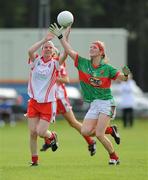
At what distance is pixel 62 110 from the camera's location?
20.1 m

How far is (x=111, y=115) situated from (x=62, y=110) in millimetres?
4111

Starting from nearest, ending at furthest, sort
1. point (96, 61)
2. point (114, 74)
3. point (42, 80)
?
point (114, 74)
point (96, 61)
point (42, 80)

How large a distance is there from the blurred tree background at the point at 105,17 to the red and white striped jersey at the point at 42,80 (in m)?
38.7

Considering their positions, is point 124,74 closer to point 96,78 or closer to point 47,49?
point 96,78

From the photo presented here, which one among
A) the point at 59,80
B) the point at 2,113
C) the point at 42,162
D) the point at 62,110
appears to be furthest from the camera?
the point at 2,113

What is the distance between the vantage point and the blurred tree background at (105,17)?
55.8 m

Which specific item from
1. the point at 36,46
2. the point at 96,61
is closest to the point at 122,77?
the point at 96,61

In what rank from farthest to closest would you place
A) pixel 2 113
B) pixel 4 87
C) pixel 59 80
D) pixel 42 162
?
pixel 4 87
pixel 2 113
pixel 59 80
pixel 42 162

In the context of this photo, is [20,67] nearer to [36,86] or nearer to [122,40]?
[122,40]

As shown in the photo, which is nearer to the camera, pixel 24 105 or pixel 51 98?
pixel 51 98

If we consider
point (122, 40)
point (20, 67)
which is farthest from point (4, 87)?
point (122, 40)

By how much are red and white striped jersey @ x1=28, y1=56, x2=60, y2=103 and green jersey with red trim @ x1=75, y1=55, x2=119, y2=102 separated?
46 cm

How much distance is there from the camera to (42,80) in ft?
53.6

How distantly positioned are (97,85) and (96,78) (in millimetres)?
121
